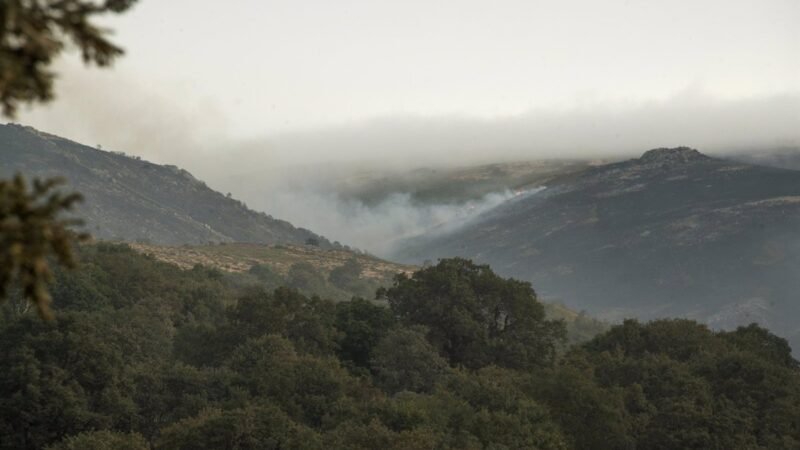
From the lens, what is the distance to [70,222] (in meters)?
13.5

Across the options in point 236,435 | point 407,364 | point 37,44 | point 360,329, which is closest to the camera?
point 37,44

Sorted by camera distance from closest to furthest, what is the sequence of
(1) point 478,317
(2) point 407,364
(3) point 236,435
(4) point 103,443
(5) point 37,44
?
(5) point 37,44, (4) point 103,443, (3) point 236,435, (2) point 407,364, (1) point 478,317

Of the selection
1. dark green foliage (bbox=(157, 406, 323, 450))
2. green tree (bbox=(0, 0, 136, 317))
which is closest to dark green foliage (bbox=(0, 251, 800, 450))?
dark green foliage (bbox=(157, 406, 323, 450))

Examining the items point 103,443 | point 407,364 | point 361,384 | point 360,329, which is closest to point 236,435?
point 103,443

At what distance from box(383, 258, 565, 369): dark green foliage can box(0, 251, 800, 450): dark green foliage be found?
28 centimetres

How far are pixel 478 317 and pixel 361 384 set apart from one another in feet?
94.7

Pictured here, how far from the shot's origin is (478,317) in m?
Result: 126

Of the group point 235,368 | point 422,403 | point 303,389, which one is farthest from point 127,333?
point 422,403

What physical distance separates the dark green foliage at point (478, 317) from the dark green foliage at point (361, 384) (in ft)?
0.93

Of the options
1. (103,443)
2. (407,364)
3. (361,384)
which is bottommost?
(407,364)

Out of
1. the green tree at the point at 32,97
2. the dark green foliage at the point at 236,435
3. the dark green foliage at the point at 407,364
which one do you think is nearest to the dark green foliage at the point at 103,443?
the dark green foliage at the point at 236,435

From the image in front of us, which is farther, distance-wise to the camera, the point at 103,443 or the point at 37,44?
the point at 103,443

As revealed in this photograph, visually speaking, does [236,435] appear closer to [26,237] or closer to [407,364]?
[407,364]

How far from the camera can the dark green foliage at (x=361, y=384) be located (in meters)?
78.9
